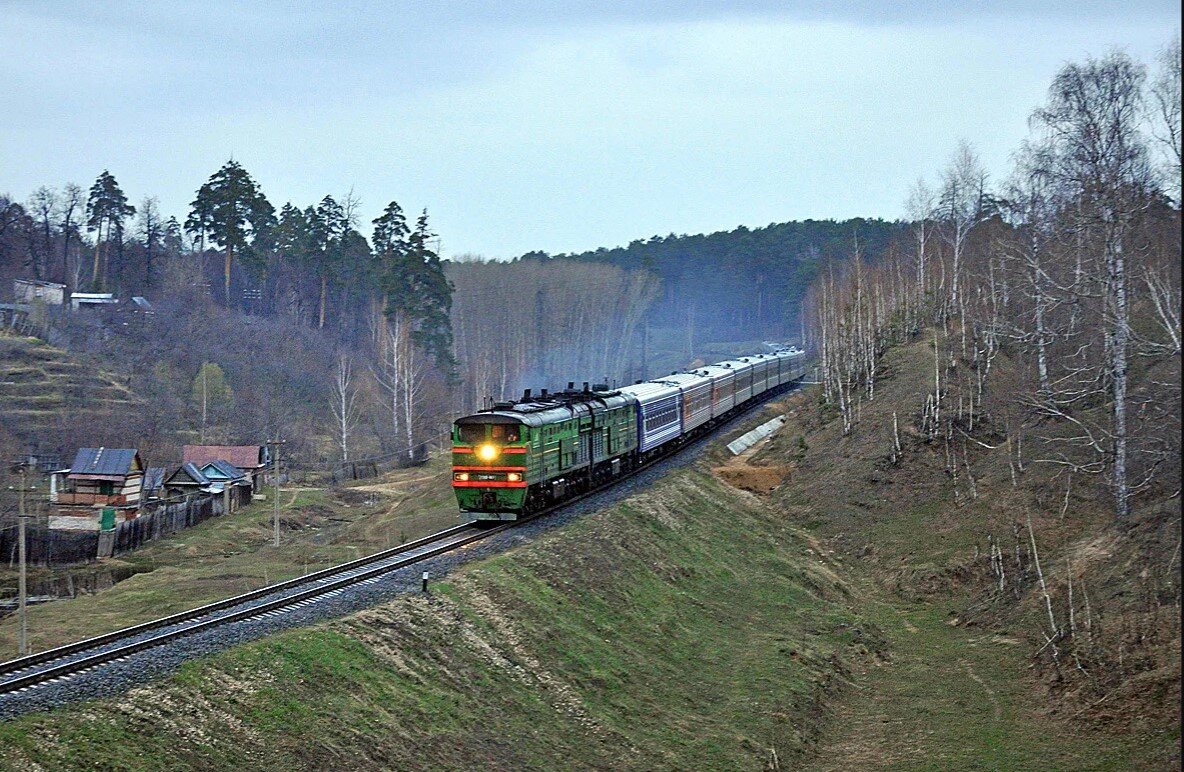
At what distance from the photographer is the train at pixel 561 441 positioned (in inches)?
1303

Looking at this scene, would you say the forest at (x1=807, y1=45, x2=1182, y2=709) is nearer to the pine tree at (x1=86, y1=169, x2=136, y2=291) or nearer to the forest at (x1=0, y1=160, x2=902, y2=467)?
the forest at (x1=0, y1=160, x2=902, y2=467)

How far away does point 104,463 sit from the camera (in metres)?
54.5

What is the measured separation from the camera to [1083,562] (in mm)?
31438

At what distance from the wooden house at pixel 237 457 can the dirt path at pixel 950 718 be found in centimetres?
4492

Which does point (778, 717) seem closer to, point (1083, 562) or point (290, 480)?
point (1083, 562)

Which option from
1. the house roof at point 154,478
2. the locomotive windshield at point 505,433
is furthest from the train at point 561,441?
the house roof at point 154,478

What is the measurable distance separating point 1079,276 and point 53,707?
1256 inches

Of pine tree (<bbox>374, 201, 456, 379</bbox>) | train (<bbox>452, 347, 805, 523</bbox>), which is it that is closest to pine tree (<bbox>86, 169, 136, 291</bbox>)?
pine tree (<bbox>374, 201, 456, 379</bbox>)

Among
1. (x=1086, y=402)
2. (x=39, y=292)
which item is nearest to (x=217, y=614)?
(x=1086, y=402)

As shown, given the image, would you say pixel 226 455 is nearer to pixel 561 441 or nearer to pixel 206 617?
pixel 561 441

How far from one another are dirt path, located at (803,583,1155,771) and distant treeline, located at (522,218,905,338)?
127m

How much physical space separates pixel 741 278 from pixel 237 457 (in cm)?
11114

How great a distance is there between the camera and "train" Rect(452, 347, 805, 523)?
→ 109 feet

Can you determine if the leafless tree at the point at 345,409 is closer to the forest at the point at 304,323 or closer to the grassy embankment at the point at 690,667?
the forest at the point at 304,323
